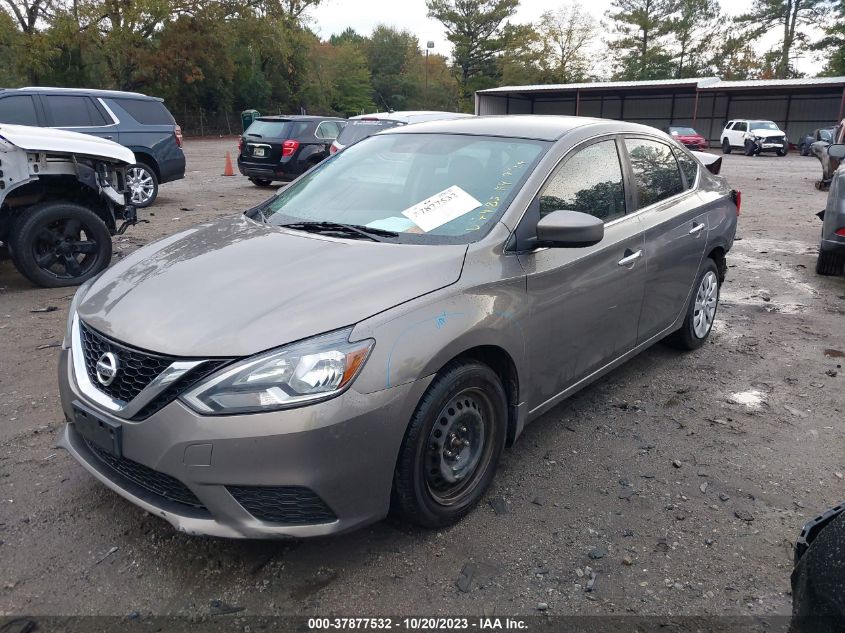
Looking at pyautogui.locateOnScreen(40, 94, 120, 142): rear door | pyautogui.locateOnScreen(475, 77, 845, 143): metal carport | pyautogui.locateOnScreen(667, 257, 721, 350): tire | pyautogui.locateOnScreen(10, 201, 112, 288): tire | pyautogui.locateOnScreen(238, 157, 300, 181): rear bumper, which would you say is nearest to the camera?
pyautogui.locateOnScreen(667, 257, 721, 350): tire

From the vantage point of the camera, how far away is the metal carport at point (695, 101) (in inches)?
1542

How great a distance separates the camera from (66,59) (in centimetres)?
4072

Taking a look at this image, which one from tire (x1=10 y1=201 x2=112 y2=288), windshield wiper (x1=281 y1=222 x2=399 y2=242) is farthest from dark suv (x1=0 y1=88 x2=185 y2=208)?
windshield wiper (x1=281 y1=222 x2=399 y2=242)

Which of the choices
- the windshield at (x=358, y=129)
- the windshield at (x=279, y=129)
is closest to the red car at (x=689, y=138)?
the windshield at (x=279, y=129)

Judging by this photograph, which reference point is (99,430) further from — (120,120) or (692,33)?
(692,33)

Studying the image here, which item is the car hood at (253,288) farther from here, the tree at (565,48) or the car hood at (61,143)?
the tree at (565,48)

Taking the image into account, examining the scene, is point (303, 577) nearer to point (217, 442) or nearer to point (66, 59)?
point (217, 442)

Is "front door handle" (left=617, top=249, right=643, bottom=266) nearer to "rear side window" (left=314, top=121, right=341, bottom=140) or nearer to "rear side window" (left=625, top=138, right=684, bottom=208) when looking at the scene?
"rear side window" (left=625, top=138, right=684, bottom=208)

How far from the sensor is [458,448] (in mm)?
2828

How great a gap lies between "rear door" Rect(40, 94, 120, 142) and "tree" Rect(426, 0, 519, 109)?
65.5m

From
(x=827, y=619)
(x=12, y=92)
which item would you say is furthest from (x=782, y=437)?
(x=12, y=92)

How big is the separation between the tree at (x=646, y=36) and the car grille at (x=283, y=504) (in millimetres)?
65510

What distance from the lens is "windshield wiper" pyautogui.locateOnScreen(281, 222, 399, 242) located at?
121 inches

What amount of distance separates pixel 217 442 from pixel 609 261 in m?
2.26
